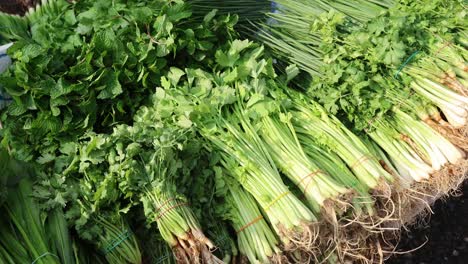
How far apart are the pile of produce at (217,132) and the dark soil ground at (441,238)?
1086 millimetres

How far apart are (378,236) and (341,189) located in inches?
21.6

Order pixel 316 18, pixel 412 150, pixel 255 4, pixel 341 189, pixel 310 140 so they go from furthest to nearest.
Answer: pixel 255 4, pixel 316 18, pixel 412 150, pixel 310 140, pixel 341 189

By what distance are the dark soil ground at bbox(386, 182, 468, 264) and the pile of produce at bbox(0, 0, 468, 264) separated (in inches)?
42.8

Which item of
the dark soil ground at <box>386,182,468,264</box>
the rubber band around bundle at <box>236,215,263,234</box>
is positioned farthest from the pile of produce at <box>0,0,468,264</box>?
the dark soil ground at <box>386,182,468,264</box>

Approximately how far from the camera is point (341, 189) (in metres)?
2.04

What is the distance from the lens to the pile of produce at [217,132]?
1797 mm

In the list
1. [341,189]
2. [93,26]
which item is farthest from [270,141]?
[93,26]

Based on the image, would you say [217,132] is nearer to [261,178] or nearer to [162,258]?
[261,178]

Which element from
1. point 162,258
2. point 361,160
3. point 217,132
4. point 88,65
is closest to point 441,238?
point 361,160

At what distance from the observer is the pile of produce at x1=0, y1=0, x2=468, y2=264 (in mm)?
1797

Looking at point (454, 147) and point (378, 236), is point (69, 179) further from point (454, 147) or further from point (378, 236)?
point (454, 147)

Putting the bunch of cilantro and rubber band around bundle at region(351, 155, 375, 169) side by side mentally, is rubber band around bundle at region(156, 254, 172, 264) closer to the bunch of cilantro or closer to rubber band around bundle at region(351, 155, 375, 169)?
the bunch of cilantro

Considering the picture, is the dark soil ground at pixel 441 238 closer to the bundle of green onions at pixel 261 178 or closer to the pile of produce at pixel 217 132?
the pile of produce at pixel 217 132

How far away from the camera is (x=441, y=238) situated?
350 cm
